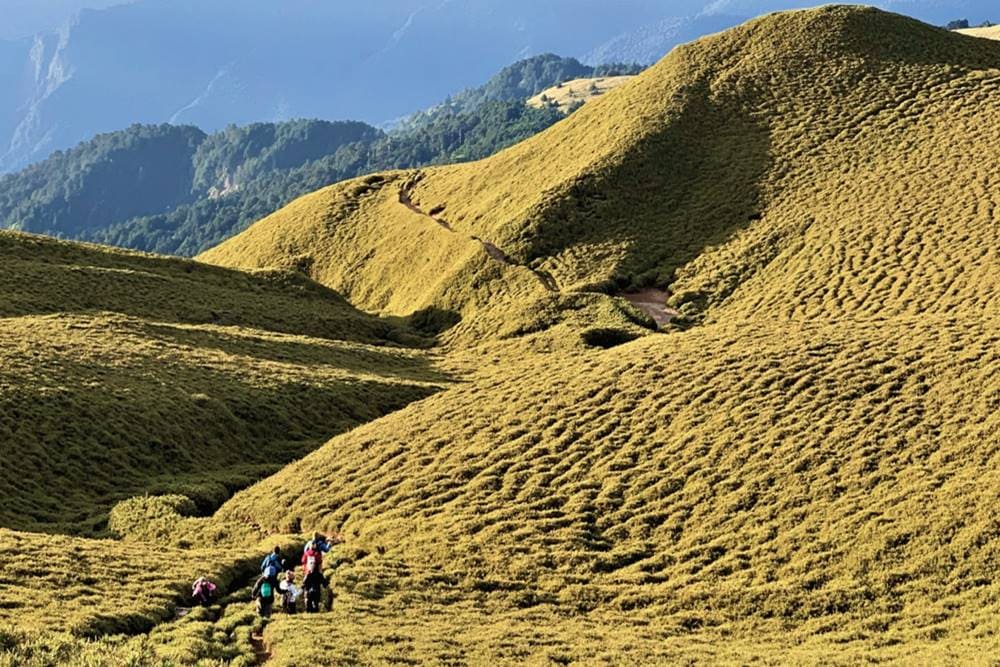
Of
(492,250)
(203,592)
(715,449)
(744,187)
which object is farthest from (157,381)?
(744,187)

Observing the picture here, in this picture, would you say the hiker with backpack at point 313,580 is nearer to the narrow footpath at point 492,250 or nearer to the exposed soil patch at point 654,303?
the exposed soil patch at point 654,303

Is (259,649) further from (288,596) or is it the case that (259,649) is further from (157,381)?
(157,381)

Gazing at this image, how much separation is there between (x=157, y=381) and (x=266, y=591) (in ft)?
80.4

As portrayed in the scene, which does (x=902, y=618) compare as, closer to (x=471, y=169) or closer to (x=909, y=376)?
(x=909, y=376)

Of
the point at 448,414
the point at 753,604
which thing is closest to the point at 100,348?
the point at 448,414

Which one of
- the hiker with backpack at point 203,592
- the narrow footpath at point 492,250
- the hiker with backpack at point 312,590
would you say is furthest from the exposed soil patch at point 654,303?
the hiker with backpack at point 203,592

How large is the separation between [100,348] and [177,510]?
18.5 meters

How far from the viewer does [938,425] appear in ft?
90.2

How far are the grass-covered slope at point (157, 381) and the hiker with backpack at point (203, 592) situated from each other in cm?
988

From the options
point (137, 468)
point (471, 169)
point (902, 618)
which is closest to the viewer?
point (902, 618)

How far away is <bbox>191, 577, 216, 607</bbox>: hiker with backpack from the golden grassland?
77 cm

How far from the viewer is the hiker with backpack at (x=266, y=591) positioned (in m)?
21.8

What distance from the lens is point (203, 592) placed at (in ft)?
75.8

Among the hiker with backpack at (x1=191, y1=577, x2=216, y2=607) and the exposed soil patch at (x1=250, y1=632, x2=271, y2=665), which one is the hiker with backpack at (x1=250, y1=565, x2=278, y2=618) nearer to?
the exposed soil patch at (x1=250, y1=632, x2=271, y2=665)
